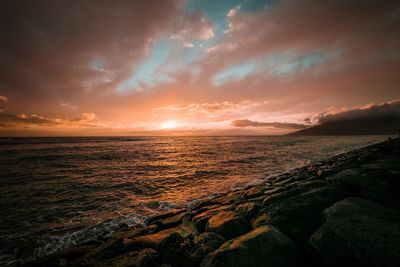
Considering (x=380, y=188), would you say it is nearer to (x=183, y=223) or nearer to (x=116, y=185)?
(x=183, y=223)

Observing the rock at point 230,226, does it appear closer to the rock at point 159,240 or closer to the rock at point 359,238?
the rock at point 159,240

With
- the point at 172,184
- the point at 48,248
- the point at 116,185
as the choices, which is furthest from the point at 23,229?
the point at 172,184

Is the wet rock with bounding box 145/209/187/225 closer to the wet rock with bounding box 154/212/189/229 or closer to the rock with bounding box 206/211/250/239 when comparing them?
the wet rock with bounding box 154/212/189/229

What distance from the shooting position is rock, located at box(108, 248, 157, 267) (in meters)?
4.25

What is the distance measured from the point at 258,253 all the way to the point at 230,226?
1.72 meters

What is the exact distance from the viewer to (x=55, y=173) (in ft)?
57.4

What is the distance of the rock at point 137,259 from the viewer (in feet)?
14.0

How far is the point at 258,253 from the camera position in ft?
12.3

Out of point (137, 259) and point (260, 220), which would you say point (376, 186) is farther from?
point (137, 259)

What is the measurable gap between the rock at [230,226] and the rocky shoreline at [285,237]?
0.09ft

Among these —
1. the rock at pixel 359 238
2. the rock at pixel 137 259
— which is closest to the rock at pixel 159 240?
the rock at pixel 137 259

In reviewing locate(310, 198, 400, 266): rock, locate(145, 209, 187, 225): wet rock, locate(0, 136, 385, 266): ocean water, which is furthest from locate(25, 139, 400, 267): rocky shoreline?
locate(0, 136, 385, 266): ocean water

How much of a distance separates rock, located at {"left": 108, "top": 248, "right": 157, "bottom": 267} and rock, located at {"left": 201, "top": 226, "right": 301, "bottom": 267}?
1390 mm

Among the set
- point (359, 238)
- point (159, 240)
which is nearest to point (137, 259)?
point (159, 240)
